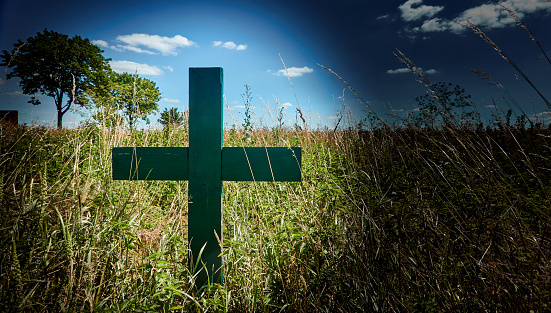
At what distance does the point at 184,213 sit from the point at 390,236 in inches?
102

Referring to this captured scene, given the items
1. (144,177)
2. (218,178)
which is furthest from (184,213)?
(218,178)

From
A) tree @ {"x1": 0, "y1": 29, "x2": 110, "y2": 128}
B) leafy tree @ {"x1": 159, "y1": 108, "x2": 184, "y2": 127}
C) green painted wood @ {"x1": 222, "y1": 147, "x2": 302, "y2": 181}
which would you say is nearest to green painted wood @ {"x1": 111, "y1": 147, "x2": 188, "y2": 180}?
green painted wood @ {"x1": 222, "y1": 147, "x2": 302, "y2": 181}

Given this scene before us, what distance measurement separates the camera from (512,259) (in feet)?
4.96

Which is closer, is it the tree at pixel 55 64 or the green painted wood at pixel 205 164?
the green painted wood at pixel 205 164

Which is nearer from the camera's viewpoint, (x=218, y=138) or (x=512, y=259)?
(x=512, y=259)

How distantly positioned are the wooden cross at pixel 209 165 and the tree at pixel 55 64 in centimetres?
2787

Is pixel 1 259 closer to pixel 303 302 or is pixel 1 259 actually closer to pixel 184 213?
pixel 303 302

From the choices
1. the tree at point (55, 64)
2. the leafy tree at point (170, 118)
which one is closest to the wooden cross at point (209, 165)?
the leafy tree at point (170, 118)

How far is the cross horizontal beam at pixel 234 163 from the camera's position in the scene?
1.96m

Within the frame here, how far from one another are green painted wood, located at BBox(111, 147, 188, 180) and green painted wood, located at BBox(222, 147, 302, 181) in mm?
317

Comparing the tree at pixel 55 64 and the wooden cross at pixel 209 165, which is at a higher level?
the tree at pixel 55 64

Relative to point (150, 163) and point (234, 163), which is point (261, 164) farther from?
point (150, 163)

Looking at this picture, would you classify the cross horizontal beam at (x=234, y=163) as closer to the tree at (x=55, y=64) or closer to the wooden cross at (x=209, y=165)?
the wooden cross at (x=209, y=165)

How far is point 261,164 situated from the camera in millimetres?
2004
